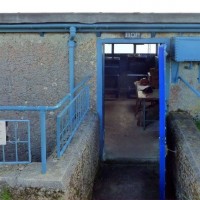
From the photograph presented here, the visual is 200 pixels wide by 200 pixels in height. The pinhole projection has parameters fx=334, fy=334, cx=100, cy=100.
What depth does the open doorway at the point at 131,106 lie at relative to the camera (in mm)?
8047

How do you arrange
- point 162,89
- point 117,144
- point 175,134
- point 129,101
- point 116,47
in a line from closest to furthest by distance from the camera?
1. point 162,89
2. point 175,134
3. point 117,144
4. point 129,101
5. point 116,47

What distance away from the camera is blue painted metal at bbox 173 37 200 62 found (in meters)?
6.54

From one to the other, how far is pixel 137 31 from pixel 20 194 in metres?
4.20

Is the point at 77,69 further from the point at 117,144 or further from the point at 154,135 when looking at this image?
the point at 154,135

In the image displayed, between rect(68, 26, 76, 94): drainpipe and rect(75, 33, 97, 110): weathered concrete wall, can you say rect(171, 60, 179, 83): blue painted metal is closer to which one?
rect(75, 33, 97, 110): weathered concrete wall

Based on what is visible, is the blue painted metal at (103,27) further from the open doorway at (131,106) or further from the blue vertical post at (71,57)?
the open doorway at (131,106)

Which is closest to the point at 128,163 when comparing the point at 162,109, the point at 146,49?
the point at 162,109

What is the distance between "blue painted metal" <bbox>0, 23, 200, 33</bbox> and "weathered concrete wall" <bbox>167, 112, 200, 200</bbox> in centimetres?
179

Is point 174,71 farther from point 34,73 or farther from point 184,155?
point 34,73

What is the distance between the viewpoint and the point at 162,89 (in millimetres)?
5438

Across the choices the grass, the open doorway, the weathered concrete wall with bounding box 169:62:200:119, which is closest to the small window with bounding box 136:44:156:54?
the open doorway

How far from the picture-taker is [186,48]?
657cm

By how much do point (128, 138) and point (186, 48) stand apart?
3.17 metres

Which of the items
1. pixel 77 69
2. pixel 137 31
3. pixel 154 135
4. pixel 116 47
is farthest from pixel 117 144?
pixel 116 47
